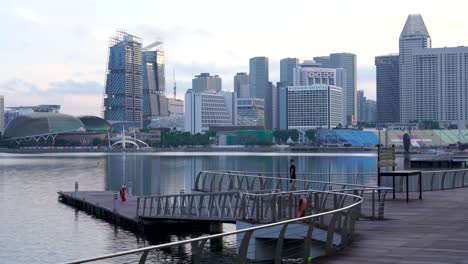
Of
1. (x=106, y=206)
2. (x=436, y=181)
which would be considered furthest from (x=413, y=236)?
(x=106, y=206)

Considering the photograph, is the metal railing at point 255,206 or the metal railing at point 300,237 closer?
the metal railing at point 300,237

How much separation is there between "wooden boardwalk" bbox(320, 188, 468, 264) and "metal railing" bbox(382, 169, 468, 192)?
6.12m

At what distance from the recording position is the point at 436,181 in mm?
35594

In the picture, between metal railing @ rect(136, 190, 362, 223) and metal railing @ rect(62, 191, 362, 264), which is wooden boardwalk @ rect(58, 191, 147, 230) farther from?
metal railing @ rect(62, 191, 362, 264)

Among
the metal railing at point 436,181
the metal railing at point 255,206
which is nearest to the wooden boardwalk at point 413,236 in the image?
the metal railing at point 255,206

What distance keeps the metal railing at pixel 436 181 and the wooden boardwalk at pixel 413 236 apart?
241 inches

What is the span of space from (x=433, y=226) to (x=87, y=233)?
1092 inches

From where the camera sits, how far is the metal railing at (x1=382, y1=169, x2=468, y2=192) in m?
33.5

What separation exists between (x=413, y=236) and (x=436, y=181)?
59.5 ft

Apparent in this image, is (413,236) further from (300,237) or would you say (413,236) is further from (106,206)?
(106,206)

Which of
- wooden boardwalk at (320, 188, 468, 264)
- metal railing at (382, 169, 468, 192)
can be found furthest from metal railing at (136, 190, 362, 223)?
metal railing at (382, 169, 468, 192)

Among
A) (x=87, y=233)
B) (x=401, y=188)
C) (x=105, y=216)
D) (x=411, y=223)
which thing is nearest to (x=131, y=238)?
(x=87, y=233)

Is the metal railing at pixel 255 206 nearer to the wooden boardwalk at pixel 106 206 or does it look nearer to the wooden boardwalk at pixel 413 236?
the wooden boardwalk at pixel 413 236

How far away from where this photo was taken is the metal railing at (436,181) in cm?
3352
